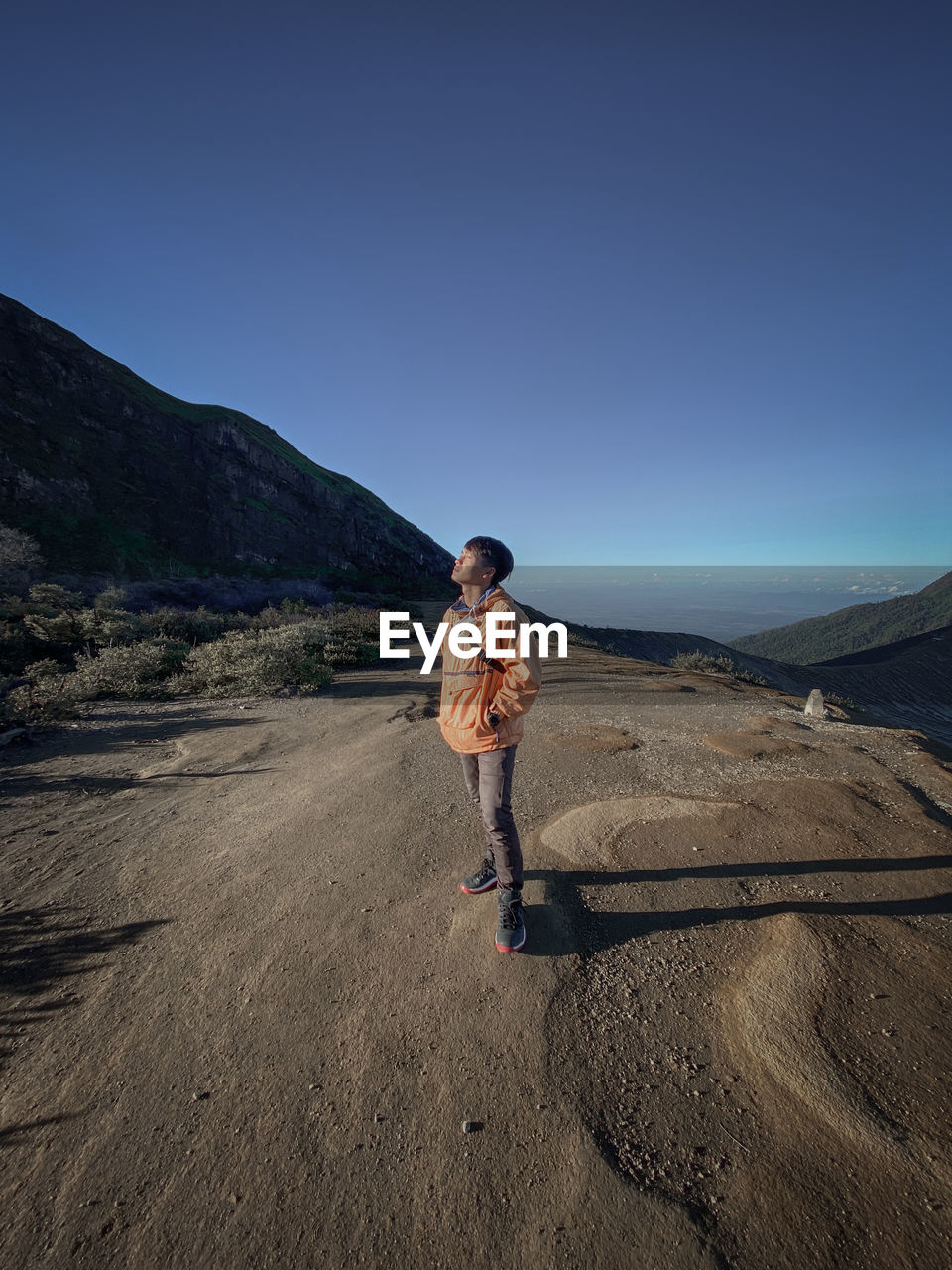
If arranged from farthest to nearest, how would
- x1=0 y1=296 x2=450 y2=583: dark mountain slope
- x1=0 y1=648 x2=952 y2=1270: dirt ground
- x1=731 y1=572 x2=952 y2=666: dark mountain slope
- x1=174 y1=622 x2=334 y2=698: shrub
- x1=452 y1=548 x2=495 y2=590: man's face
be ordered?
x1=731 y1=572 x2=952 y2=666: dark mountain slope, x1=0 y1=296 x2=450 y2=583: dark mountain slope, x1=174 y1=622 x2=334 y2=698: shrub, x1=452 y1=548 x2=495 y2=590: man's face, x1=0 y1=648 x2=952 y2=1270: dirt ground

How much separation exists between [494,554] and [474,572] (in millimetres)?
243

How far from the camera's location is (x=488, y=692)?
297 centimetres

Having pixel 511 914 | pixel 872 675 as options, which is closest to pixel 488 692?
pixel 511 914

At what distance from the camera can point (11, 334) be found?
37.3m

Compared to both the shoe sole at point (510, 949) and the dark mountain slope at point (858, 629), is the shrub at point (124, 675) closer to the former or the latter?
the shoe sole at point (510, 949)

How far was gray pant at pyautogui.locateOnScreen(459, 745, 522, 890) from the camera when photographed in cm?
291

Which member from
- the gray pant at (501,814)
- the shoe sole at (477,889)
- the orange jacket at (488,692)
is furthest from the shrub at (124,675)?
the gray pant at (501,814)

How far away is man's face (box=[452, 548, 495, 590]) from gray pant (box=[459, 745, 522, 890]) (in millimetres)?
1028

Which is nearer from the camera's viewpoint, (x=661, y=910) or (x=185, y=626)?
(x=661, y=910)

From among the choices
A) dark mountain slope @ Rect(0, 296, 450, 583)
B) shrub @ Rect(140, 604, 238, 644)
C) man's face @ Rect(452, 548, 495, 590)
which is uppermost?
dark mountain slope @ Rect(0, 296, 450, 583)

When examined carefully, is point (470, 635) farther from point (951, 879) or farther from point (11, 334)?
point (11, 334)

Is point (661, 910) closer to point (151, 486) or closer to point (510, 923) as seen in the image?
point (510, 923)

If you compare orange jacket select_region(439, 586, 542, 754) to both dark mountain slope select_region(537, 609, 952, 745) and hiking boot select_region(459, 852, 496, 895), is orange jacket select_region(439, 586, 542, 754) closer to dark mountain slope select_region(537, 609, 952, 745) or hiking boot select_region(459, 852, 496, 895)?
hiking boot select_region(459, 852, 496, 895)

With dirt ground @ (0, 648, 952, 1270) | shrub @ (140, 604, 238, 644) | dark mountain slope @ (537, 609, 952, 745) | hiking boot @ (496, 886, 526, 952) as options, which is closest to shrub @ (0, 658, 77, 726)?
dirt ground @ (0, 648, 952, 1270)
